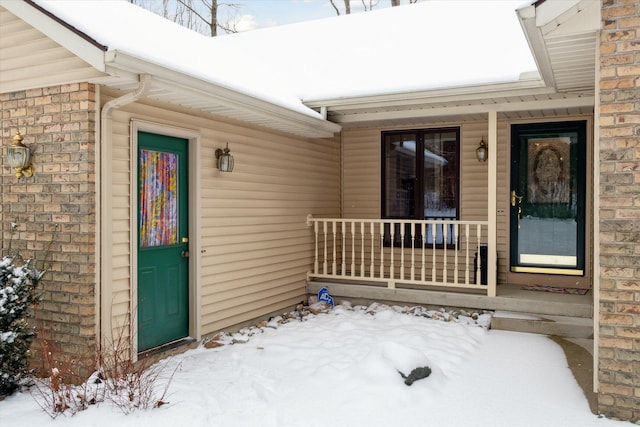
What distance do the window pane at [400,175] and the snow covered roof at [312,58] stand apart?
1.33 metres

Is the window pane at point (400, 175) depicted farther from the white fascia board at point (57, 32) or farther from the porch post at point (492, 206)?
the white fascia board at point (57, 32)

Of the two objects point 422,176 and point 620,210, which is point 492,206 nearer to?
point 422,176

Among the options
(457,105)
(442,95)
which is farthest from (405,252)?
(442,95)

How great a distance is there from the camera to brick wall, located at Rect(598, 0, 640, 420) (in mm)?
3402

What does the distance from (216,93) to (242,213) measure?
1734mm

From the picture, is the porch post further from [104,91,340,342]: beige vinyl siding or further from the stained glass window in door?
the stained glass window in door

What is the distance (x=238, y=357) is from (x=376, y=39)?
5.61m

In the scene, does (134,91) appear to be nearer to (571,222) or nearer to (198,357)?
(198,357)

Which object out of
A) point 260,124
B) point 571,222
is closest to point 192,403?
point 260,124

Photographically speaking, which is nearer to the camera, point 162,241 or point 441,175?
point 162,241

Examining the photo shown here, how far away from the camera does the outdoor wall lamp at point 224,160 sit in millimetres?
5531

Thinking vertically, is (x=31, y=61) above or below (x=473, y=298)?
above

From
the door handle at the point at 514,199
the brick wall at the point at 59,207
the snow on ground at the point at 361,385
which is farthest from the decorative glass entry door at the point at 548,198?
the brick wall at the point at 59,207

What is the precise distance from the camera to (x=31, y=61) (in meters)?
4.31
